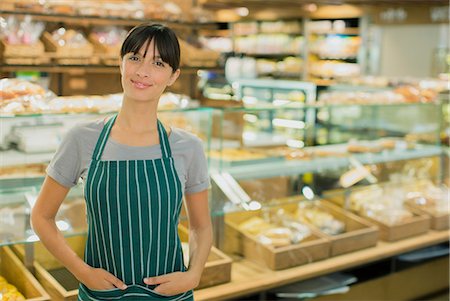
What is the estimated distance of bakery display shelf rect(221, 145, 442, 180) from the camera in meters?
3.06

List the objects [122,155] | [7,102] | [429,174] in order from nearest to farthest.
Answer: [122,155] → [7,102] → [429,174]

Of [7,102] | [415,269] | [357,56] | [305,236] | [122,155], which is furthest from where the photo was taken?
[357,56]

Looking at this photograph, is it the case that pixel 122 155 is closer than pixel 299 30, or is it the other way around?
pixel 122 155

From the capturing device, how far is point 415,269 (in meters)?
3.67

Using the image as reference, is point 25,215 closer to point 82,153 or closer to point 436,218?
point 82,153

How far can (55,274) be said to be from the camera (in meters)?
2.31

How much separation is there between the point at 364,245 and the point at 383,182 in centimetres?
65

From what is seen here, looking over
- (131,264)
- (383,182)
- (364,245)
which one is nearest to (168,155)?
(131,264)

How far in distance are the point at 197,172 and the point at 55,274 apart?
0.93 meters

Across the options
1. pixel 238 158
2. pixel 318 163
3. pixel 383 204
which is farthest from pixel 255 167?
pixel 383 204

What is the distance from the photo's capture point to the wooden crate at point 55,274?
6.91 ft

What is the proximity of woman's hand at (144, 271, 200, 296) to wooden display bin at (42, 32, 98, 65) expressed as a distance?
2.33 m

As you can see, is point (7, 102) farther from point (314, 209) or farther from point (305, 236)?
point (314, 209)

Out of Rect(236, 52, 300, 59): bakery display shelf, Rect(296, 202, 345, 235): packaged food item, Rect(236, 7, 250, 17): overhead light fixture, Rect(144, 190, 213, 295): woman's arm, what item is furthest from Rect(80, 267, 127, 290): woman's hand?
Rect(236, 7, 250, 17): overhead light fixture
